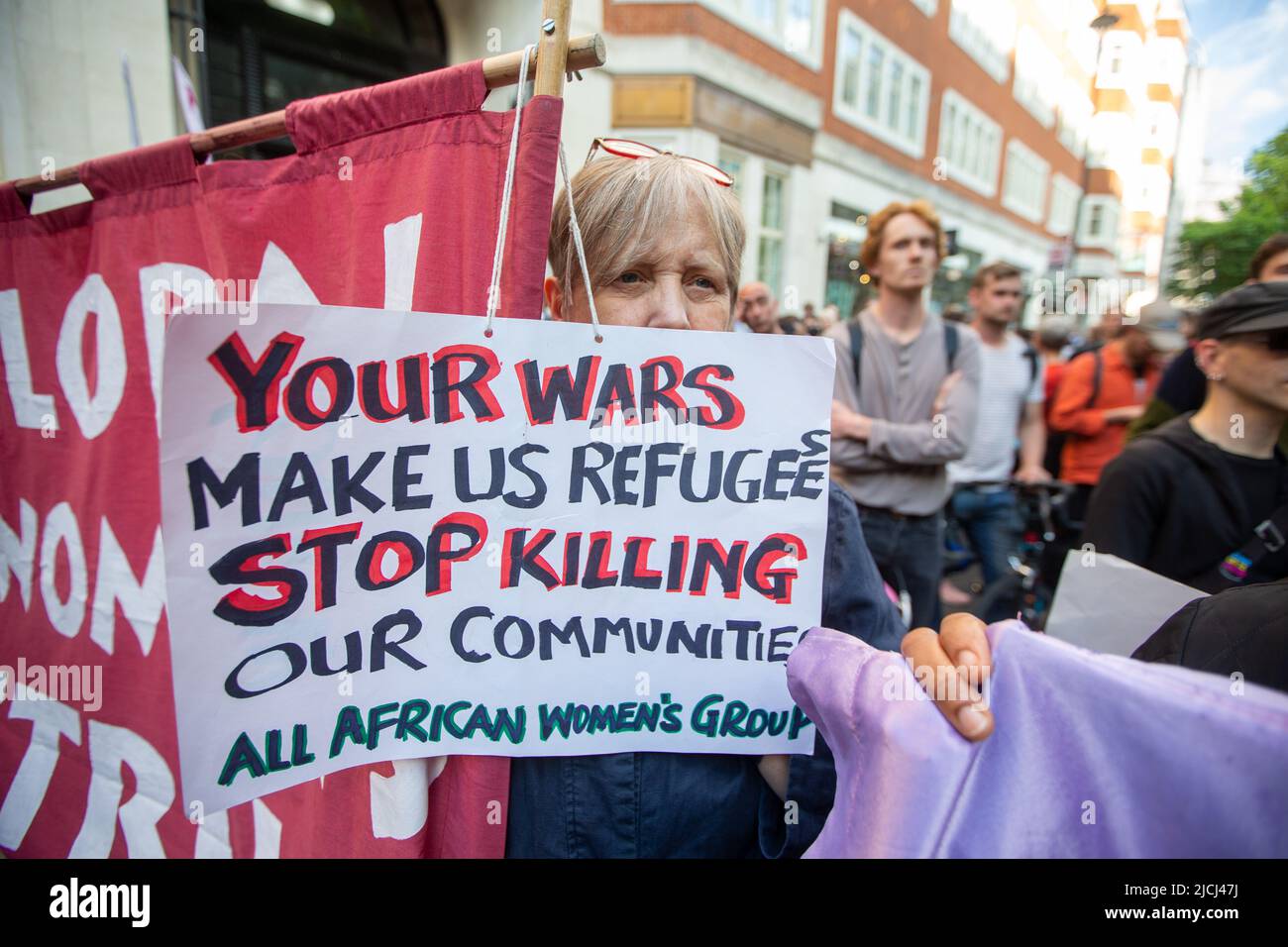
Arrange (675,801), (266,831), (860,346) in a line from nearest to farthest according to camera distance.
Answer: (675,801)
(266,831)
(860,346)

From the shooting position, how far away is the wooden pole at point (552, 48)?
835mm

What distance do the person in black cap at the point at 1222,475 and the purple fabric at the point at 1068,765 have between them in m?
1.39

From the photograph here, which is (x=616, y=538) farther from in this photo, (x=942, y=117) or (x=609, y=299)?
(x=942, y=117)

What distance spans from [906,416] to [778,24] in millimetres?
9169

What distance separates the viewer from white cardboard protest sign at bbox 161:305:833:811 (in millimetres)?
843

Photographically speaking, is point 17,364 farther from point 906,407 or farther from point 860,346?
point 906,407

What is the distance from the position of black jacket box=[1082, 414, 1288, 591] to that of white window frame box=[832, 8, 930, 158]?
36.8 feet

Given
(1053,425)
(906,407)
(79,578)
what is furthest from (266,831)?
(1053,425)

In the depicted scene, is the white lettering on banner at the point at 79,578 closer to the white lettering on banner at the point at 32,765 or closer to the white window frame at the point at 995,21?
the white lettering on banner at the point at 32,765

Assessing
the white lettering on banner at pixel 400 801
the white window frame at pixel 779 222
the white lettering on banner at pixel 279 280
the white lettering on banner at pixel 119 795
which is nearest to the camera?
the white lettering on banner at pixel 400 801

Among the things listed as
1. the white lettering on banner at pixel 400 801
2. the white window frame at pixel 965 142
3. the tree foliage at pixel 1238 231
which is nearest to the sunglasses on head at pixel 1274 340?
the tree foliage at pixel 1238 231

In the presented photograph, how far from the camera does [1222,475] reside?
166 centimetres

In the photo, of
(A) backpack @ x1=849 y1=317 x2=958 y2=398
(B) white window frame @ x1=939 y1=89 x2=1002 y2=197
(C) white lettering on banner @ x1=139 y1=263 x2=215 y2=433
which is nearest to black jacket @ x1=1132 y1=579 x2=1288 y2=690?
(C) white lettering on banner @ x1=139 y1=263 x2=215 y2=433
